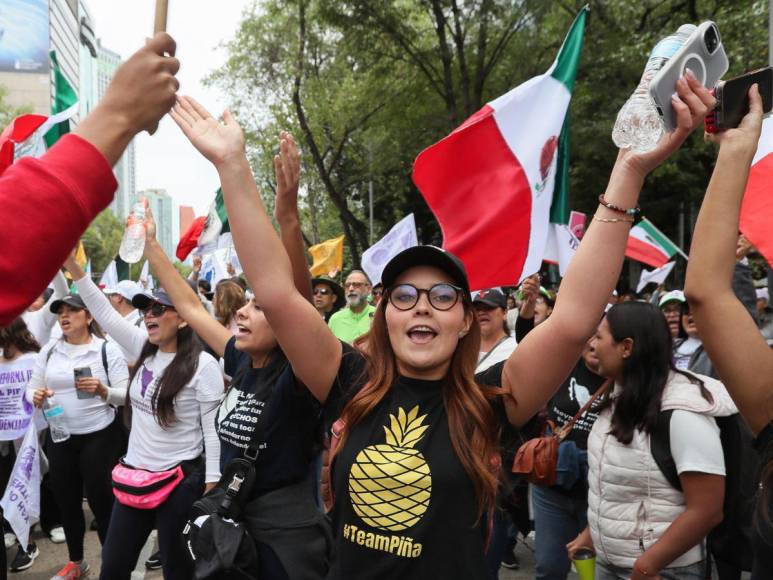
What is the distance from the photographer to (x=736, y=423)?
312cm

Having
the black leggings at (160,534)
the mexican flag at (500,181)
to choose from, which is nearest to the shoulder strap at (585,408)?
the mexican flag at (500,181)

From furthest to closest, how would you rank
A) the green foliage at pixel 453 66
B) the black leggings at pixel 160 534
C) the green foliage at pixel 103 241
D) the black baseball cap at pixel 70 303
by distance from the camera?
the green foliage at pixel 103 241 < the green foliage at pixel 453 66 < the black baseball cap at pixel 70 303 < the black leggings at pixel 160 534

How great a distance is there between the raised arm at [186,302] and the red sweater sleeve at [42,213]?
266cm

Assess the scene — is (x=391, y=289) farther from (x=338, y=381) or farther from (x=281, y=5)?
(x=281, y=5)

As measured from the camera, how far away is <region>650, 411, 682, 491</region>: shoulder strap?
→ 297 cm

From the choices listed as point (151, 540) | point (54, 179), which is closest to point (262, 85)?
point (151, 540)

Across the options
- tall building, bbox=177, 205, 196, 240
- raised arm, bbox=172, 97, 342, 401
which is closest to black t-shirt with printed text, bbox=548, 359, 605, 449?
raised arm, bbox=172, 97, 342, 401

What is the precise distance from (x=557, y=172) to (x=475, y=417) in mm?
3124

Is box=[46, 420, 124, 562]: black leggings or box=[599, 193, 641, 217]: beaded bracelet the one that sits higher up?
box=[599, 193, 641, 217]: beaded bracelet

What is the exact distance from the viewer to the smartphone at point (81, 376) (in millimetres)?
5355

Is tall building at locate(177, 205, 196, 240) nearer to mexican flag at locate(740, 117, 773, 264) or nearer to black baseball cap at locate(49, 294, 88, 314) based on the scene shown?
black baseball cap at locate(49, 294, 88, 314)

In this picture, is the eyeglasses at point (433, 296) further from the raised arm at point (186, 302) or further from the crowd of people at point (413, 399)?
the raised arm at point (186, 302)

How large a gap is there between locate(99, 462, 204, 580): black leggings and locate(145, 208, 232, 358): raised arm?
921 millimetres

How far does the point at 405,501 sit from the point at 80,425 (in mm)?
3965
